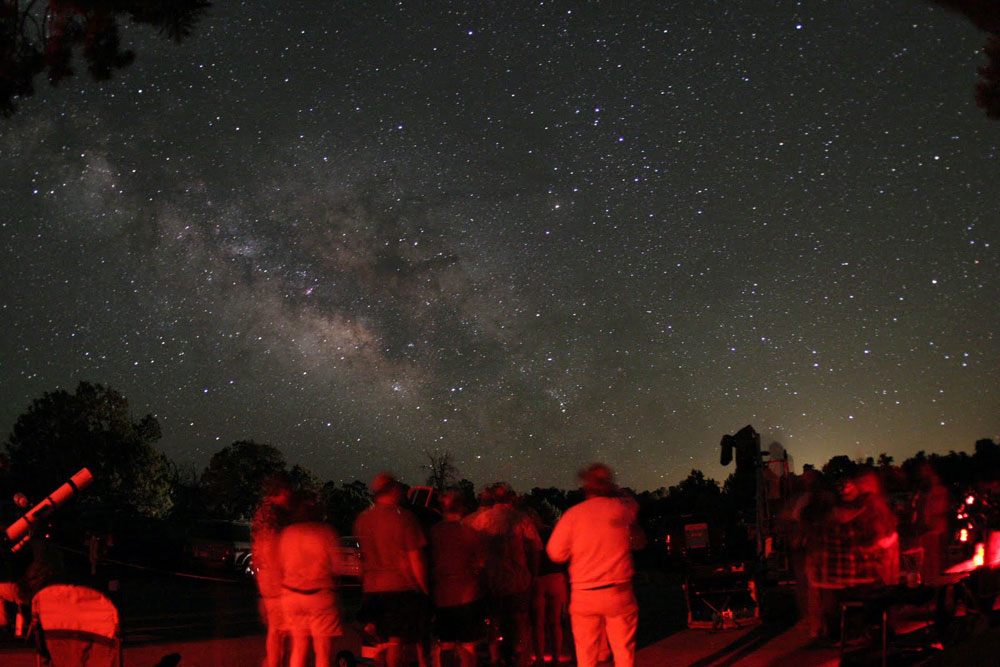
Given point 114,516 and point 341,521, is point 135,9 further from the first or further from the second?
point 341,521

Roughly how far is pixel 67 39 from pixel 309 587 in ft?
17.5

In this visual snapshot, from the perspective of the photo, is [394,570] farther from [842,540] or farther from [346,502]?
[346,502]

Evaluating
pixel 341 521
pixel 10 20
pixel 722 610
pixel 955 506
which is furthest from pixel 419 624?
pixel 341 521

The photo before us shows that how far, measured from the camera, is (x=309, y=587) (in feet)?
24.5

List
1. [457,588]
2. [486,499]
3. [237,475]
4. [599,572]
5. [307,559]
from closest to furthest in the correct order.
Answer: [599,572]
[307,559]
[457,588]
[486,499]
[237,475]

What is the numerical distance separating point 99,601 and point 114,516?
24.7m

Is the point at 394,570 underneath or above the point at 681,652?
above

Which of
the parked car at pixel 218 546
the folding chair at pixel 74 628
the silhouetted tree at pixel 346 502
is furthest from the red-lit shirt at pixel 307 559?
the silhouetted tree at pixel 346 502

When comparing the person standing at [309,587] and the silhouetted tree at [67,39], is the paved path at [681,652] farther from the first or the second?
the silhouetted tree at [67,39]

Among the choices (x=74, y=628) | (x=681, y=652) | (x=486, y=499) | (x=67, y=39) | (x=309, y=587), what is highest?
(x=67, y=39)

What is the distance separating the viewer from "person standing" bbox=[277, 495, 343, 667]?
746cm

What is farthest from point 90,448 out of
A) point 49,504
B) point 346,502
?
point 49,504

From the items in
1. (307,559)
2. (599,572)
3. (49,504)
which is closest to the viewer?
(599,572)

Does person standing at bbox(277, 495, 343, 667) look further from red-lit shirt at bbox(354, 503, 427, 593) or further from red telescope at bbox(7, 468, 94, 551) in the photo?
red telescope at bbox(7, 468, 94, 551)
